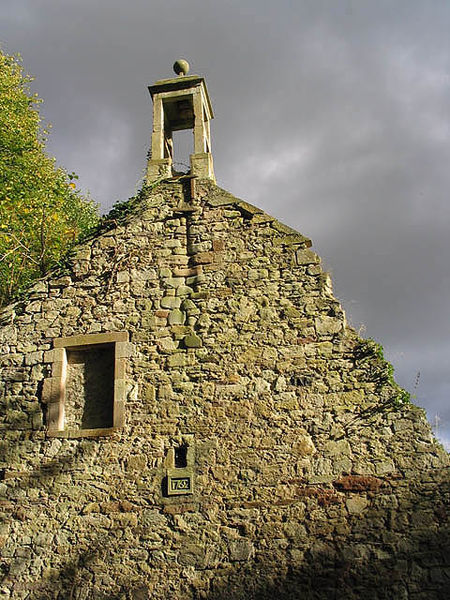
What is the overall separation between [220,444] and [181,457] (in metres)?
0.52

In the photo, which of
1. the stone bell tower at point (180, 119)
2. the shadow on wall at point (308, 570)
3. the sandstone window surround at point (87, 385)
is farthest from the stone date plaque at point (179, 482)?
the stone bell tower at point (180, 119)

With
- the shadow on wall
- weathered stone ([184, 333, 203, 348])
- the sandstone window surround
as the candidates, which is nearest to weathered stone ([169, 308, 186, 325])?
weathered stone ([184, 333, 203, 348])

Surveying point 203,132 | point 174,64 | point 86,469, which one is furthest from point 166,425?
point 174,64

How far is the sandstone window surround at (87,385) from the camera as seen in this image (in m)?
6.93

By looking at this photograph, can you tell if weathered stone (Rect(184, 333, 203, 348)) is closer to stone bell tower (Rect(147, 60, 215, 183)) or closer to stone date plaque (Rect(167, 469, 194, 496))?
stone date plaque (Rect(167, 469, 194, 496))

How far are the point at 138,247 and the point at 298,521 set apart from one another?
443 centimetres

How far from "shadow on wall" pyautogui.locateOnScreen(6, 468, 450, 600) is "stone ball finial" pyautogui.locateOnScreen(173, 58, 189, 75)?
7732 millimetres

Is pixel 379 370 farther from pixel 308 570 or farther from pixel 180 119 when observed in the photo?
pixel 180 119

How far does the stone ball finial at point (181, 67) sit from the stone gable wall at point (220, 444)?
325 centimetres

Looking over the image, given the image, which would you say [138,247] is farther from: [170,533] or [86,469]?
[170,533]

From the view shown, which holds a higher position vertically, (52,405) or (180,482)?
(52,405)

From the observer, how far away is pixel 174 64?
9633mm

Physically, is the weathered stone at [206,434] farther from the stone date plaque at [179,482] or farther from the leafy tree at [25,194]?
the leafy tree at [25,194]

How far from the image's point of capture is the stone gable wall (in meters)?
5.93
